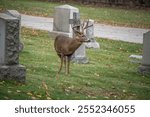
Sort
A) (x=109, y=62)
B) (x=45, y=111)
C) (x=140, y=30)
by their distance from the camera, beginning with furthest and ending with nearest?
(x=140, y=30), (x=109, y=62), (x=45, y=111)

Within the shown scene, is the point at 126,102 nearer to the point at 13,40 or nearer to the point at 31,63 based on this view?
the point at 13,40

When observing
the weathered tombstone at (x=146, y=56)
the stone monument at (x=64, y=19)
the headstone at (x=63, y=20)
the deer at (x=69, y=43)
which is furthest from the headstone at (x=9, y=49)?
the headstone at (x=63, y=20)

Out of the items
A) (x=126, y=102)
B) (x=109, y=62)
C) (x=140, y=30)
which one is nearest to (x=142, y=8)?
(x=140, y=30)

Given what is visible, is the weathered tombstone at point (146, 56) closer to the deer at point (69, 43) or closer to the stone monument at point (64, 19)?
the deer at point (69, 43)

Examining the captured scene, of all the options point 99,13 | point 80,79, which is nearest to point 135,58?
point 80,79

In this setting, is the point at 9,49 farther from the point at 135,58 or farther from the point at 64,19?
the point at 64,19

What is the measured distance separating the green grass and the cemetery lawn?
1071 cm

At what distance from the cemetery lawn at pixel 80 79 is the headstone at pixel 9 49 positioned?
0.53 feet

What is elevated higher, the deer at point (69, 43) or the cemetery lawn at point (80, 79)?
the deer at point (69, 43)

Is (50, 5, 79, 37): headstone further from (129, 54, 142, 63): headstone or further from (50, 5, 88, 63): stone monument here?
(129, 54, 142, 63): headstone

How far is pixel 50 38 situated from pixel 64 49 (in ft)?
24.6

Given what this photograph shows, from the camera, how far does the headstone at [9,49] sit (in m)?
10.1

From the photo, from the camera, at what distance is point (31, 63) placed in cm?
1315

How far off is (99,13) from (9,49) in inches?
832
